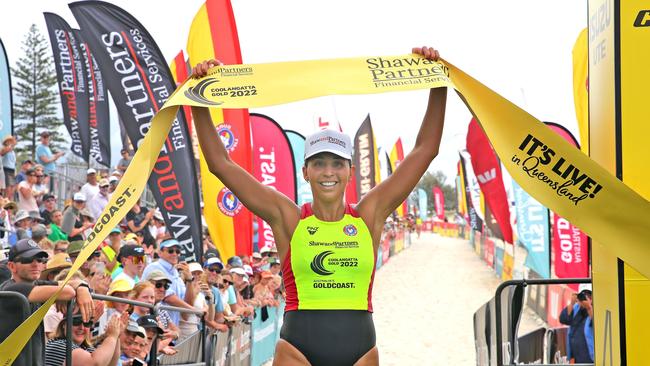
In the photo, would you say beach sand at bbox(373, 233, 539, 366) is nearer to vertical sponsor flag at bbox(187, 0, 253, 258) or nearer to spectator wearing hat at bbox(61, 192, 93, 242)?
vertical sponsor flag at bbox(187, 0, 253, 258)

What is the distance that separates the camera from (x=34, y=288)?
430 centimetres

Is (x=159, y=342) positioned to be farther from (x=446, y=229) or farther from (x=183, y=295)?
(x=446, y=229)

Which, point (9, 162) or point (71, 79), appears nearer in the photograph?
point (9, 162)

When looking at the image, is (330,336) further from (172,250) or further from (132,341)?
(172,250)

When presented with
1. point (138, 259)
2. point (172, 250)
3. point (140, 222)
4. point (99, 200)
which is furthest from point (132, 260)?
point (140, 222)

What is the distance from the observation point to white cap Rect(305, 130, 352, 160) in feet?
12.0

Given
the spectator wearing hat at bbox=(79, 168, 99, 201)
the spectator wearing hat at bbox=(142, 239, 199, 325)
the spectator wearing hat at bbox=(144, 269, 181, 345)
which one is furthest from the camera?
the spectator wearing hat at bbox=(79, 168, 99, 201)

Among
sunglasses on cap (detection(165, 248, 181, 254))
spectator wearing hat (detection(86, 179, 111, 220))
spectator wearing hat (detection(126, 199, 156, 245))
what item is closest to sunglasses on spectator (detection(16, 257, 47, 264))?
sunglasses on cap (detection(165, 248, 181, 254))

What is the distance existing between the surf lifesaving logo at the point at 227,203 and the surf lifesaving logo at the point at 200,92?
6228 mm

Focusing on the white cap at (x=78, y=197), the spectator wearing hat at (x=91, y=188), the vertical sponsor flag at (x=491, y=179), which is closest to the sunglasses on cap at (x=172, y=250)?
the white cap at (x=78, y=197)

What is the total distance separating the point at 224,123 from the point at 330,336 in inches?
284

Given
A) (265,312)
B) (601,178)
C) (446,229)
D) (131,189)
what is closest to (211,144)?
(131,189)

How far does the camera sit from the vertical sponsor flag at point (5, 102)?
1155 cm

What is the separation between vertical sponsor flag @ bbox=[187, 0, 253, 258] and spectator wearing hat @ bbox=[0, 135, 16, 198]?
3214mm
